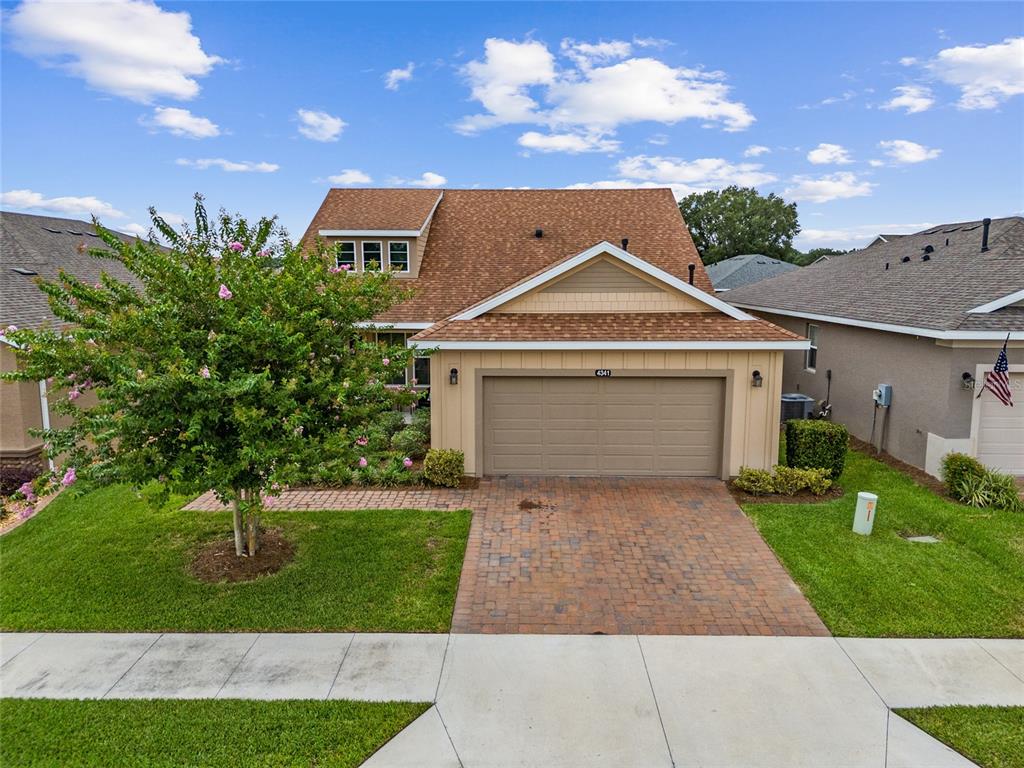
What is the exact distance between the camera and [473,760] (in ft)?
15.0

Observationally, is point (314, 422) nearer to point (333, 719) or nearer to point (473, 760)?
point (333, 719)

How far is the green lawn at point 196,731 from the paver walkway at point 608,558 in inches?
68.6

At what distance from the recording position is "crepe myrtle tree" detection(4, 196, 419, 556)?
20.8 feet

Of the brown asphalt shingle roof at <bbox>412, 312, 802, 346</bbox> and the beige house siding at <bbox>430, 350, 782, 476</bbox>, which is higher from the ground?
the brown asphalt shingle roof at <bbox>412, 312, 802, 346</bbox>

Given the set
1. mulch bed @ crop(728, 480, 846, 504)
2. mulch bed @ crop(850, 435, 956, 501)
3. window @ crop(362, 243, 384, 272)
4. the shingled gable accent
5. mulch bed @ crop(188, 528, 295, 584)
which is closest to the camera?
mulch bed @ crop(188, 528, 295, 584)

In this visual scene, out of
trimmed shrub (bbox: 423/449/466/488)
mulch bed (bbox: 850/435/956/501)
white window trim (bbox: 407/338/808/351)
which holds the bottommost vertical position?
mulch bed (bbox: 850/435/956/501)

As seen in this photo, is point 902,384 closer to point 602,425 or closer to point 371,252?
point 602,425

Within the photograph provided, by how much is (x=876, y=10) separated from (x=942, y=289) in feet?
21.8

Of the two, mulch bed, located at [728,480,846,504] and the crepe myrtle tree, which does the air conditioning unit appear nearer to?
mulch bed, located at [728,480,846,504]

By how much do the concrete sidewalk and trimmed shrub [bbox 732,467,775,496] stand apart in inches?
178

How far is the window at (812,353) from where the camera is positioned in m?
16.6

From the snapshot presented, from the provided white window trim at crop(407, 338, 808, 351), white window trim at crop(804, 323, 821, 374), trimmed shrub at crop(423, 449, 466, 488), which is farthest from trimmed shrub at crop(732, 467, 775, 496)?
white window trim at crop(804, 323, 821, 374)

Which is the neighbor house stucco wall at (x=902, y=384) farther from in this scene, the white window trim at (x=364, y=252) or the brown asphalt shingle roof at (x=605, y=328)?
the white window trim at (x=364, y=252)

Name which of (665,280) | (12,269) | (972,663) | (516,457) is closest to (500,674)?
(972,663)
